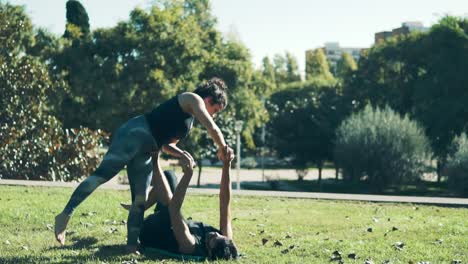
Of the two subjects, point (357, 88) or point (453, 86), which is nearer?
point (453, 86)

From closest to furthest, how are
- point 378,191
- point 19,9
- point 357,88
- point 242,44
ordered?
point 19,9
point 378,191
point 242,44
point 357,88

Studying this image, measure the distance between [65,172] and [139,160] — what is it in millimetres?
12880

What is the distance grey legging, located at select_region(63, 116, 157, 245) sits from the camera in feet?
19.1

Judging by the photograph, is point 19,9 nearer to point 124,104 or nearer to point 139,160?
point 124,104

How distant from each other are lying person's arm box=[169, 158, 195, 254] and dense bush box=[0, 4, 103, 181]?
1260 centimetres

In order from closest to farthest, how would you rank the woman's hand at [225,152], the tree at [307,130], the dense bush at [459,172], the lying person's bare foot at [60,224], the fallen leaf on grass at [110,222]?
the lying person's bare foot at [60,224] → the woman's hand at [225,152] → the fallen leaf on grass at [110,222] → the dense bush at [459,172] → the tree at [307,130]

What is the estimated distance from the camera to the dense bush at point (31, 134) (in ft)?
58.0

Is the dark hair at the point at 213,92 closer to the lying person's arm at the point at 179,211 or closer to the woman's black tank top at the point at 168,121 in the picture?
the woman's black tank top at the point at 168,121

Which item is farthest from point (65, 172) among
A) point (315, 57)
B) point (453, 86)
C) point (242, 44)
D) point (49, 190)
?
point (315, 57)

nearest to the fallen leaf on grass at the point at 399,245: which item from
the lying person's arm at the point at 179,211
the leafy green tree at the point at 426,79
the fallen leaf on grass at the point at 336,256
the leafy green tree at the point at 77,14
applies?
the fallen leaf on grass at the point at 336,256

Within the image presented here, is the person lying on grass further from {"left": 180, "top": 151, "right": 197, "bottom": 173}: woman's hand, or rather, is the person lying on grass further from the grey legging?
the grey legging

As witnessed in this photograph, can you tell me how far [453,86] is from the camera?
3425cm

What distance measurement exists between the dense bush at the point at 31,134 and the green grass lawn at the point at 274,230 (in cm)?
500

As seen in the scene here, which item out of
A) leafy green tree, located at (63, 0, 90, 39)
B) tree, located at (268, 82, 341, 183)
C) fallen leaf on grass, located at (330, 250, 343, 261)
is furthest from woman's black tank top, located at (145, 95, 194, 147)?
leafy green tree, located at (63, 0, 90, 39)
